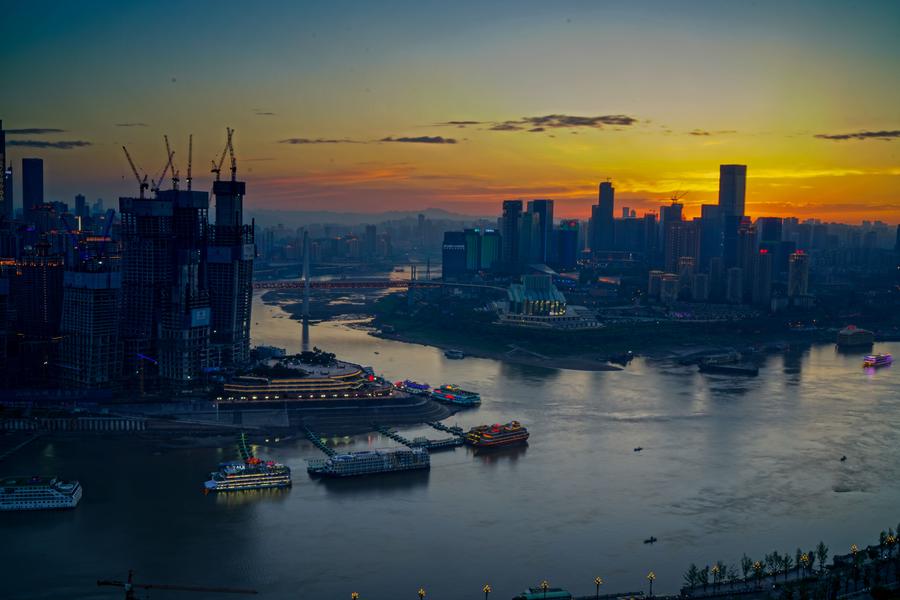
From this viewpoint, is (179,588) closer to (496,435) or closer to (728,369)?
(496,435)

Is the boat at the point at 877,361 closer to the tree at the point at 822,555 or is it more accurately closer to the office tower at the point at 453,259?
the tree at the point at 822,555

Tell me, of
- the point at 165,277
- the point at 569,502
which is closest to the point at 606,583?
the point at 569,502

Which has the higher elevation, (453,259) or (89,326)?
(453,259)

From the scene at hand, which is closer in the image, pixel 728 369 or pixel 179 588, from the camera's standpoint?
pixel 179 588

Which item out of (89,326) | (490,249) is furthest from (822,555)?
(490,249)

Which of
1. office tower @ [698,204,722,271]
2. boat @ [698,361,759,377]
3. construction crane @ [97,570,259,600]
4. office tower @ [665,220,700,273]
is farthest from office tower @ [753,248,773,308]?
construction crane @ [97,570,259,600]

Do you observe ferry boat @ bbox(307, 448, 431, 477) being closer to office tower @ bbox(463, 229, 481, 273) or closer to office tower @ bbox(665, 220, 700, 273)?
office tower @ bbox(665, 220, 700, 273)

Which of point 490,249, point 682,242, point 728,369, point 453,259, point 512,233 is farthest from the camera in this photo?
point 512,233
